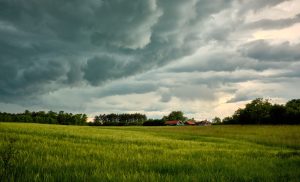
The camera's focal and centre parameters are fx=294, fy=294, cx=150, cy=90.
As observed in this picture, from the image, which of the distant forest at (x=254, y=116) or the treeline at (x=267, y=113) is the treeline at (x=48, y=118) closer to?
the distant forest at (x=254, y=116)

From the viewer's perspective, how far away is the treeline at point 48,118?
431 ft

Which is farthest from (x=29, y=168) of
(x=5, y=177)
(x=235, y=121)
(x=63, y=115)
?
(x=63, y=115)

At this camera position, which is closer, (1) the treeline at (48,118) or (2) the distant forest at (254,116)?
(2) the distant forest at (254,116)

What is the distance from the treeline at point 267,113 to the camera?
80312 mm

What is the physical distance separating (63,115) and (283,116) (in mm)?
105451

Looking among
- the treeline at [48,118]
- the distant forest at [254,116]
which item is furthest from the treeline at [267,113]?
the treeline at [48,118]

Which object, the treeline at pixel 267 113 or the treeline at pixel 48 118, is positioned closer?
the treeline at pixel 267 113

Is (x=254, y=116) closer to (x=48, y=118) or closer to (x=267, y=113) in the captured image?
(x=267, y=113)

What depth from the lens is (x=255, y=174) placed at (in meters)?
6.32

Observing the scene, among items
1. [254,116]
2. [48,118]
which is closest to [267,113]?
[254,116]

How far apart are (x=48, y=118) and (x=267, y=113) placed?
93.6 metres

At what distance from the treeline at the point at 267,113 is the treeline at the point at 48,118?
255ft

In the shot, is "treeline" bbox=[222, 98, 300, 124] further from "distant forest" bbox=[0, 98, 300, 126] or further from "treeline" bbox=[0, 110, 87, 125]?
"treeline" bbox=[0, 110, 87, 125]

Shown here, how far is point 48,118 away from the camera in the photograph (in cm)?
13512
